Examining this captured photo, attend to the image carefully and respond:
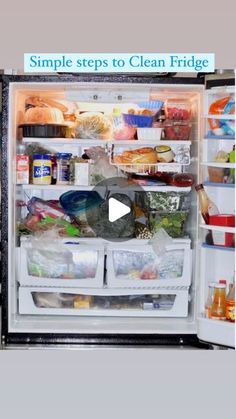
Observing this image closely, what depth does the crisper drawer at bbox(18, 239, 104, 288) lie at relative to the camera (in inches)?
230

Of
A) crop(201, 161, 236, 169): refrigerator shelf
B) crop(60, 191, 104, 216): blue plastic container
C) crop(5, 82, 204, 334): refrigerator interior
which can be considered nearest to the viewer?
crop(201, 161, 236, 169): refrigerator shelf

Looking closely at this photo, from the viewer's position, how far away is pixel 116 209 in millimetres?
5965

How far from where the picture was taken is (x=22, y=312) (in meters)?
5.87

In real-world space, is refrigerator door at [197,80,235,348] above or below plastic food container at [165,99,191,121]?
below

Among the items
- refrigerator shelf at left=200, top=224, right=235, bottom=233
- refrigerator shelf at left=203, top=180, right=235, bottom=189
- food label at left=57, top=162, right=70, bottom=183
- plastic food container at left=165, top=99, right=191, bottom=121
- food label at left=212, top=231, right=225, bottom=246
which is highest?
plastic food container at left=165, top=99, right=191, bottom=121

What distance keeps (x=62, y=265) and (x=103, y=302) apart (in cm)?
37

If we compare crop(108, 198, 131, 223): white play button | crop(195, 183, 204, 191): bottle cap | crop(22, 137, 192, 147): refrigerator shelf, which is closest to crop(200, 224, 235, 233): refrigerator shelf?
crop(195, 183, 204, 191): bottle cap

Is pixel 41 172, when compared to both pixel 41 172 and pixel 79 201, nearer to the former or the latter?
pixel 41 172

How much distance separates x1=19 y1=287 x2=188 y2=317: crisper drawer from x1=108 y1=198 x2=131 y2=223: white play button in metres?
0.49

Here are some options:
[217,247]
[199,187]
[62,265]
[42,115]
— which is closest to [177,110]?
[199,187]

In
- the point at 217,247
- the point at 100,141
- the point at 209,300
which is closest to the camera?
the point at 217,247

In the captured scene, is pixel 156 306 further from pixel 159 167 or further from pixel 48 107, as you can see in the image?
pixel 48 107

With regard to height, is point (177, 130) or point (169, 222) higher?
point (177, 130)

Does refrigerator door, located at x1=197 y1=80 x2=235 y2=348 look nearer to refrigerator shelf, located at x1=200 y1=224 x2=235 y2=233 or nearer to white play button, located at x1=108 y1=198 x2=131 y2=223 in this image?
refrigerator shelf, located at x1=200 y1=224 x2=235 y2=233
